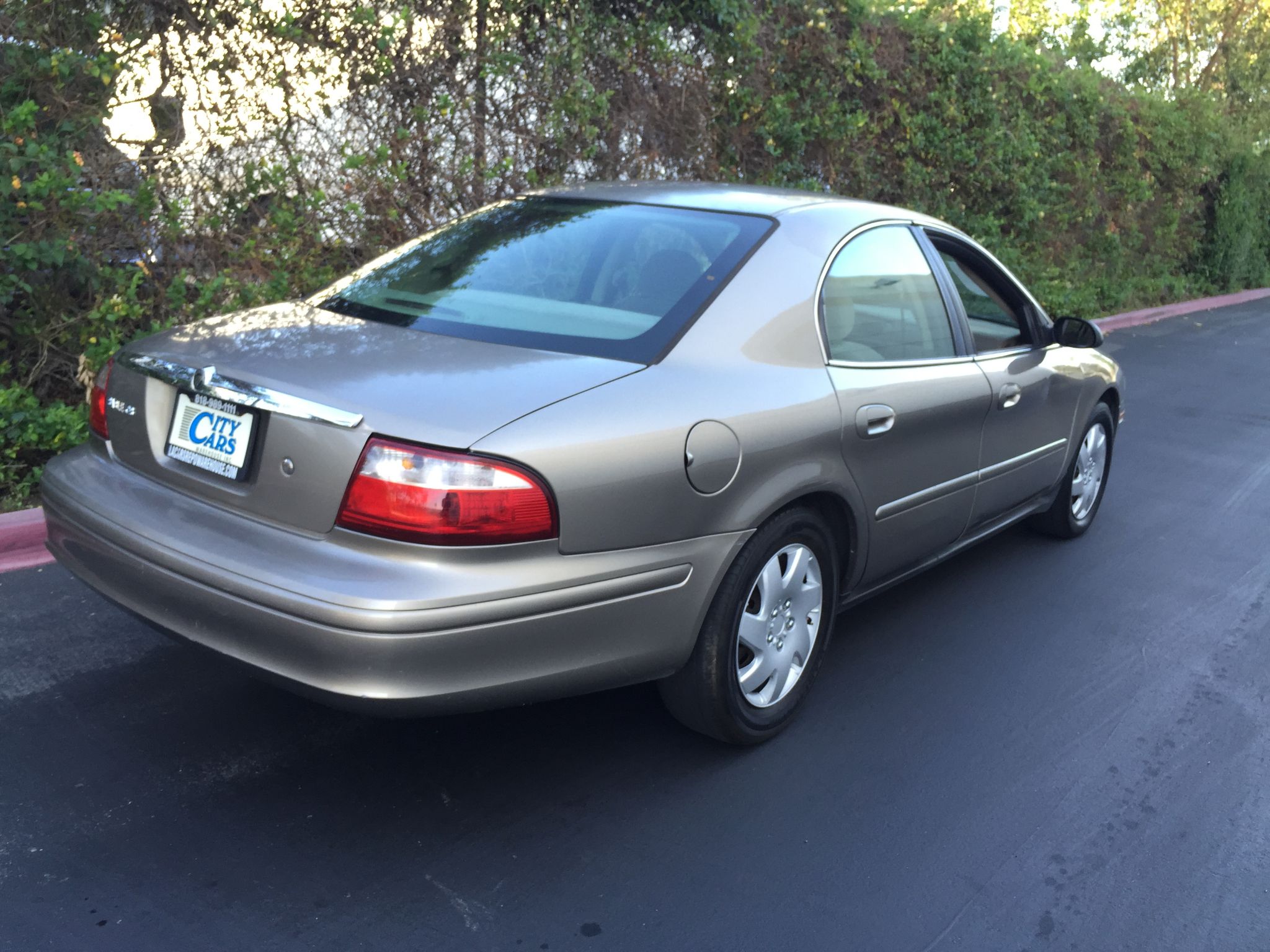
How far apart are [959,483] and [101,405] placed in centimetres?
280

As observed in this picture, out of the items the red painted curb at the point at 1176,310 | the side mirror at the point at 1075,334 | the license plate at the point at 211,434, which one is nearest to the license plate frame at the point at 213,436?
the license plate at the point at 211,434

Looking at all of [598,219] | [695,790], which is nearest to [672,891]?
[695,790]

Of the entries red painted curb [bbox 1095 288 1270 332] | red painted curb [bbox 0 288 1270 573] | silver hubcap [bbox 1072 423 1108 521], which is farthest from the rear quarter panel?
red painted curb [bbox 1095 288 1270 332]

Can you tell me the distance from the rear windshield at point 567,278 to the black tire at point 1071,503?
8.24 ft

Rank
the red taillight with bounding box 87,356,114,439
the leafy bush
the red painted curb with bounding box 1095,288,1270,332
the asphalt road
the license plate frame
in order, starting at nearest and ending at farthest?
the asphalt road
the license plate frame
the red taillight with bounding box 87,356,114,439
the leafy bush
the red painted curb with bounding box 1095,288,1270,332

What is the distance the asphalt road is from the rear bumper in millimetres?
323

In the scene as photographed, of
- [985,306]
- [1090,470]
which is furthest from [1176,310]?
[985,306]

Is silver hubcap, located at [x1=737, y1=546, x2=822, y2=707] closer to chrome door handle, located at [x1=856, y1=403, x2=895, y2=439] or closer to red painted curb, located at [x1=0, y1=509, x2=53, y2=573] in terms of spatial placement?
chrome door handle, located at [x1=856, y1=403, x2=895, y2=439]

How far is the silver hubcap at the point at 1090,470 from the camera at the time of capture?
5688 millimetres

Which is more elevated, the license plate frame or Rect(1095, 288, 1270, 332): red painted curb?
the license plate frame

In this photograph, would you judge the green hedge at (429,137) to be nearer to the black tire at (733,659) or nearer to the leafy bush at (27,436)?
the leafy bush at (27,436)

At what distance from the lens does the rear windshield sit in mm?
3314

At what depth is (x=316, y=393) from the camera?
285cm

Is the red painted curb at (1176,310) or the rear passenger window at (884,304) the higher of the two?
the rear passenger window at (884,304)
